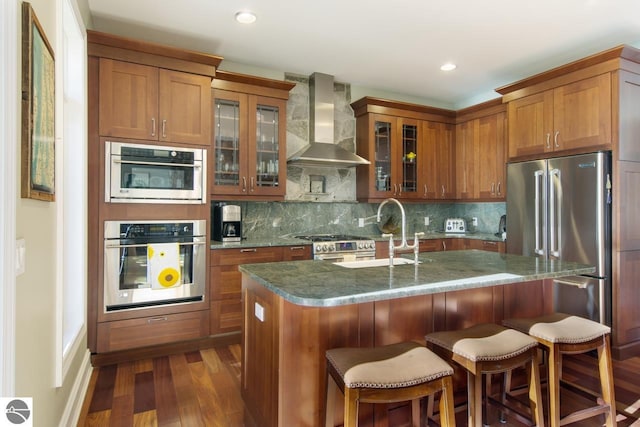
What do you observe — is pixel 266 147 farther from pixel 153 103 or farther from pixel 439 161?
pixel 439 161

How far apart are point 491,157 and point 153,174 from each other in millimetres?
3873

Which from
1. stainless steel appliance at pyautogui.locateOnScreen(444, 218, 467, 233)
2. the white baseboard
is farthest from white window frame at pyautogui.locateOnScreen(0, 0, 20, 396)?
stainless steel appliance at pyautogui.locateOnScreen(444, 218, 467, 233)

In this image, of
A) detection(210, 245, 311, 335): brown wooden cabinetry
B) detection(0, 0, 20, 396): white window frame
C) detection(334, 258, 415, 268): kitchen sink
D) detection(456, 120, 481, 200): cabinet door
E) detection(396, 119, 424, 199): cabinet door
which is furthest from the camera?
detection(456, 120, 481, 200): cabinet door

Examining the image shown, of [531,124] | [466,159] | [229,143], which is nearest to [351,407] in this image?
[229,143]

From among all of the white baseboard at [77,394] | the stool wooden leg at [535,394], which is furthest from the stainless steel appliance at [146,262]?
the stool wooden leg at [535,394]

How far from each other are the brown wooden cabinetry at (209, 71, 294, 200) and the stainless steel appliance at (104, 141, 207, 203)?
252 millimetres

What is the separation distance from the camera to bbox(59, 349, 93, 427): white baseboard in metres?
2.04

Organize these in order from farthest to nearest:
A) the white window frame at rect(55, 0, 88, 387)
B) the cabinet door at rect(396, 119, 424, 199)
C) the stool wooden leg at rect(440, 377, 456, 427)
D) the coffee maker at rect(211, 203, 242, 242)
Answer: the cabinet door at rect(396, 119, 424, 199) < the coffee maker at rect(211, 203, 242, 242) < the white window frame at rect(55, 0, 88, 387) < the stool wooden leg at rect(440, 377, 456, 427)

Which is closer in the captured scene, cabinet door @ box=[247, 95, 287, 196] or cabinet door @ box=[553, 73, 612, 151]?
cabinet door @ box=[553, 73, 612, 151]

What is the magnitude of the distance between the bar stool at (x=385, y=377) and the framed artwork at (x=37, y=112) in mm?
1366

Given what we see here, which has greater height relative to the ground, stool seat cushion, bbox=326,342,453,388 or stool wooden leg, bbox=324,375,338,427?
stool seat cushion, bbox=326,342,453,388

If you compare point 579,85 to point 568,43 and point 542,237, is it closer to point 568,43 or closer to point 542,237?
point 568,43

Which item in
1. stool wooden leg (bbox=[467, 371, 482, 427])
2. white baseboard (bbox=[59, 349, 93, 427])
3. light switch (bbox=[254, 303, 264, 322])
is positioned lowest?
white baseboard (bbox=[59, 349, 93, 427])

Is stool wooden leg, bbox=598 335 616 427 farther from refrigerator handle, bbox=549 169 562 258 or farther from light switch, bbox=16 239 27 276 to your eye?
light switch, bbox=16 239 27 276
